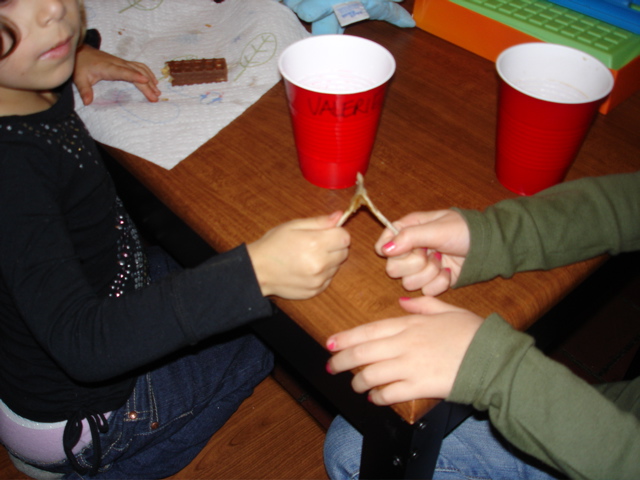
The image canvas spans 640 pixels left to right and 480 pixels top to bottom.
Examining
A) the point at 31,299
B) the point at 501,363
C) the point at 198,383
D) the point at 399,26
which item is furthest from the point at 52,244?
the point at 399,26

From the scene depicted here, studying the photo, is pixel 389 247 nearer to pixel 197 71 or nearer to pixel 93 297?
pixel 93 297

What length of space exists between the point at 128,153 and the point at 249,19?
1.19ft

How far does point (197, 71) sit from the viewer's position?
0.86 meters

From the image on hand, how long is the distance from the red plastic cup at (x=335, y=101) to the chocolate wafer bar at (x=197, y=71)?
0.25 meters

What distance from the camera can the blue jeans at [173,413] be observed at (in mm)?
767

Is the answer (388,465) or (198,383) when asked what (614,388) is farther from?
(198,383)

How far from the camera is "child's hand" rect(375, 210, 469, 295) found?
58 centimetres

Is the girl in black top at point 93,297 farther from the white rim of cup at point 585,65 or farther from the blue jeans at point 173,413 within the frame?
the white rim of cup at point 585,65

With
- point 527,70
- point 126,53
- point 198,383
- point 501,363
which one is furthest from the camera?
point 126,53

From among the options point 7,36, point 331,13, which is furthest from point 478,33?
point 7,36

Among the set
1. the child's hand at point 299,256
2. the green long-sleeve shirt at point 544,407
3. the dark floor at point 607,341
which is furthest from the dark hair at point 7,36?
the dark floor at point 607,341

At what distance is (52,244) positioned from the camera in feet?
1.90

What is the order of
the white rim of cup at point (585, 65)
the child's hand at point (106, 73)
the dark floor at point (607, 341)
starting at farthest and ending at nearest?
the dark floor at point (607, 341) → the child's hand at point (106, 73) → the white rim of cup at point (585, 65)

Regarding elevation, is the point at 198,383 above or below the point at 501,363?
below
